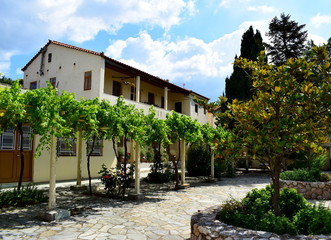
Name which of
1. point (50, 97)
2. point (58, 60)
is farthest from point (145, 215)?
point (58, 60)

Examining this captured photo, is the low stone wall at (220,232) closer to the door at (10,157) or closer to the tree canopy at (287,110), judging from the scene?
the tree canopy at (287,110)

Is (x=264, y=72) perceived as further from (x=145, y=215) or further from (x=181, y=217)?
(x=145, y=215)

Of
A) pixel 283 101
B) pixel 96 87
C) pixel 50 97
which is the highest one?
pixel 96 87

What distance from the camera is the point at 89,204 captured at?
26.3ft

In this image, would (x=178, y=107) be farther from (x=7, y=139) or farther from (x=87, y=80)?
(x=7, y=139)

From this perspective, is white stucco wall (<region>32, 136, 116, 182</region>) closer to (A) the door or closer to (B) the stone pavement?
(A) the door

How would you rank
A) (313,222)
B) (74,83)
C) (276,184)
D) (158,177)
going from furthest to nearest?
(74,83)
(158,177)
(276,184)
(313,222)

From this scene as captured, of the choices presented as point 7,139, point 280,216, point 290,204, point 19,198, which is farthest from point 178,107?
point 280,216

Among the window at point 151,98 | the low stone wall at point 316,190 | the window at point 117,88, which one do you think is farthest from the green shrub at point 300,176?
the window at point 151,98

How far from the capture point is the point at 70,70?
17438 mm

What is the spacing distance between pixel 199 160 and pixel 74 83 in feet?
30.9

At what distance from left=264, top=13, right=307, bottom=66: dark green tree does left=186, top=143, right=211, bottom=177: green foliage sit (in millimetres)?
14062

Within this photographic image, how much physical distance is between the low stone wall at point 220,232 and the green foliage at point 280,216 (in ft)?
0.95

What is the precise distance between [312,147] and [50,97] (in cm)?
573
